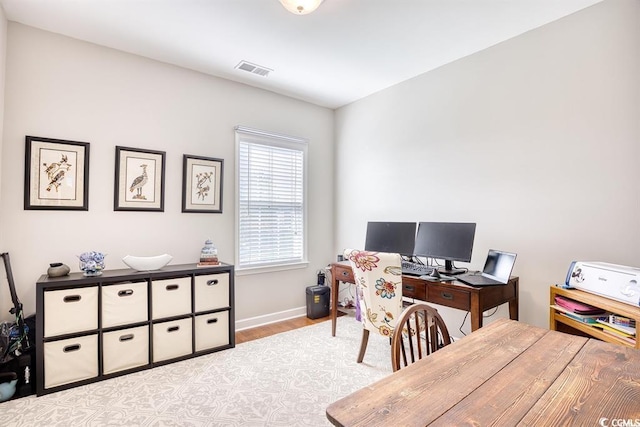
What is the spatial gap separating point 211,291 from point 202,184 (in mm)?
1129

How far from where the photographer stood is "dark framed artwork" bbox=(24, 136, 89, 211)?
2471 millimetres

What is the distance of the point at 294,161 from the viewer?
13.3 ft

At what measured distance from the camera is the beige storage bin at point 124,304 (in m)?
2.44

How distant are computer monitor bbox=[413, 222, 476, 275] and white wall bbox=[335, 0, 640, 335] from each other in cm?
32

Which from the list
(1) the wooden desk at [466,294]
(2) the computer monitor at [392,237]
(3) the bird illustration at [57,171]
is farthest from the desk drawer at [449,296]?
(3) the bird illustration at [57,171]

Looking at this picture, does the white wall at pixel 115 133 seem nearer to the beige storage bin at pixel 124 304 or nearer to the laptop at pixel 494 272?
the beige storage bin at pixel 124 304

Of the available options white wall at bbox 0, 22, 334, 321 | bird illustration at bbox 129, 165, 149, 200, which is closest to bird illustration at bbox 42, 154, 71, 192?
white wall at bbox 0, 22, 334, 321

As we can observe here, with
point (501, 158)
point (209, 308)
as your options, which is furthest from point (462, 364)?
point (209, 308)

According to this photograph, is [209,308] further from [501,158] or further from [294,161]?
[501,158]

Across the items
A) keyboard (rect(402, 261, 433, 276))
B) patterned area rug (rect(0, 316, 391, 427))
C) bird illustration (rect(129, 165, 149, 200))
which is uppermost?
bird illustration (rect(129, 165, 149, 200))

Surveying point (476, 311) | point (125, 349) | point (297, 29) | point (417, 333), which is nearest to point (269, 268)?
point (125, 349)

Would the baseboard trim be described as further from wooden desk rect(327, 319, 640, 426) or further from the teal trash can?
wooden desk rect(327, 319, 640, 426)

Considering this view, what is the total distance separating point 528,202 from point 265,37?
8.50ft

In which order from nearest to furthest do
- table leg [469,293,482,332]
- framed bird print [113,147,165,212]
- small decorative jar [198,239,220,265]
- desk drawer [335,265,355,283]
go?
1. table leg [469,293,482,332]
2. framed bird print [113,147,165,212]
3. small decorative jar [198,239,220,265]
4. desk drawer [335,265,355,283]
